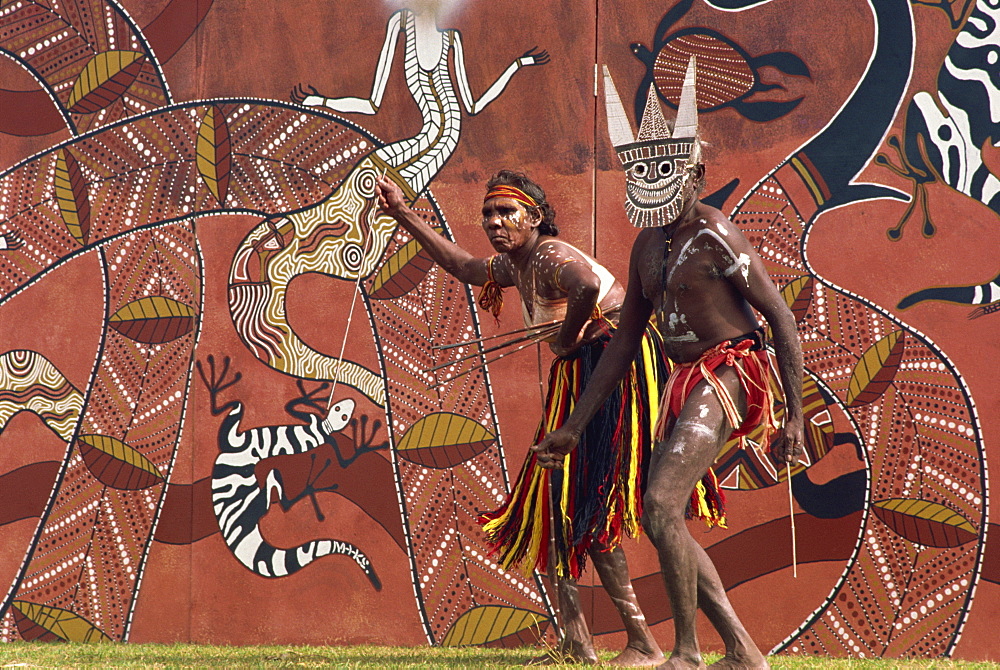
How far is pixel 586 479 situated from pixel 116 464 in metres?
2.34

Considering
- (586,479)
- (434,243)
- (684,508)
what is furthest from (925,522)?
(434,243)

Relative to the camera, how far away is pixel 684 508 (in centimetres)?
350

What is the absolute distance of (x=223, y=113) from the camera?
208 inches

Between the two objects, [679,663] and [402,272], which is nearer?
[679,663]

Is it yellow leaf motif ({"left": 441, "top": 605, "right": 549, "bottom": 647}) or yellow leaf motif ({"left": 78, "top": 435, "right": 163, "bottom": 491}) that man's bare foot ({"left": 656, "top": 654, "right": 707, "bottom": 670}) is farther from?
yellow leaf motif ({"left": 78, "top": 435, "right": 163, "bottom": 491})

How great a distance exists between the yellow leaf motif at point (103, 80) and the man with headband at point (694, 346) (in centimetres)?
268

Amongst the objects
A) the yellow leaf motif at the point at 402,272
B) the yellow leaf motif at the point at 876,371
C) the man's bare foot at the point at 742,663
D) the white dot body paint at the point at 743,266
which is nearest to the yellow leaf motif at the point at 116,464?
the yellow leaf motif at the point at 402,272

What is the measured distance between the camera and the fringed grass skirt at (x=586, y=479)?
4.04 m

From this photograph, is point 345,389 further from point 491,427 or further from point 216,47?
point 216,47

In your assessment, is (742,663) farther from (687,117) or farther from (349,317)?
(349,317)

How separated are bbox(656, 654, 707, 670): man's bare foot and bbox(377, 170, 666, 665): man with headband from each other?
2.03 feet

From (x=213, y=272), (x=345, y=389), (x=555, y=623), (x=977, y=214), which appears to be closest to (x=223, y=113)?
(x=213, y=272)

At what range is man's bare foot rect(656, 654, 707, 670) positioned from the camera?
343 centimetres

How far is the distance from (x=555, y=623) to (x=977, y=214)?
257 cm
